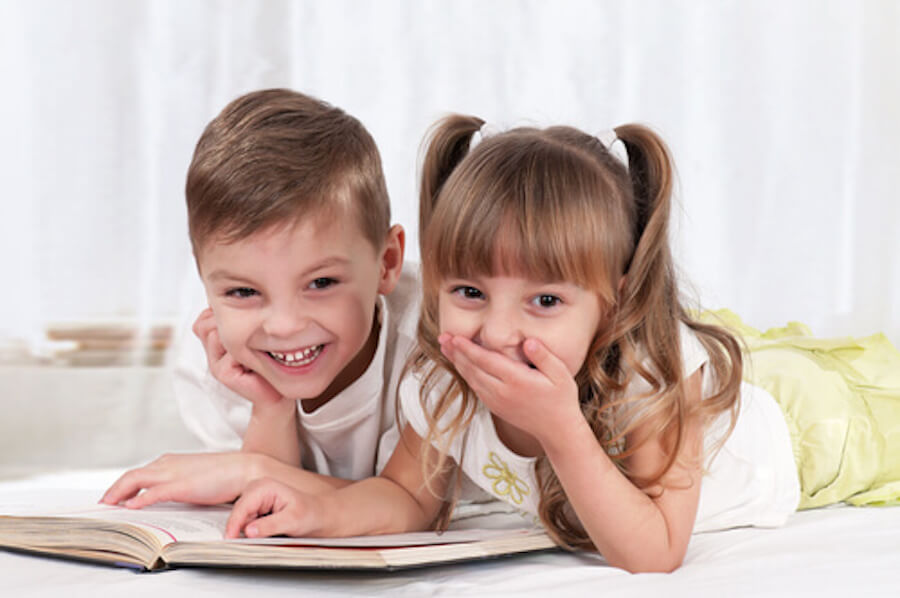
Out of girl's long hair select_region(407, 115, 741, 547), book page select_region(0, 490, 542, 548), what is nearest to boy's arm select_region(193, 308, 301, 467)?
book page select_region(0, 490, 542, 548)

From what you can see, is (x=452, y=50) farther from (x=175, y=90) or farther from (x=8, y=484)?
(x=8, y=484)

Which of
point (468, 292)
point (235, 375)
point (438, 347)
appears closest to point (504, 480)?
point (438, 347)

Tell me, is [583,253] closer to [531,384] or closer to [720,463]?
[531,384]

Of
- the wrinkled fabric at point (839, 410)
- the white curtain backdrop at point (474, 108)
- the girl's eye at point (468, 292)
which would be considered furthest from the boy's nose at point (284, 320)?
the white curtain backdrop at point (474, 108)

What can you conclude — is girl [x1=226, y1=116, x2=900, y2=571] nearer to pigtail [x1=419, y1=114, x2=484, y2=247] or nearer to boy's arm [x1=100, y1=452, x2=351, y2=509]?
pigtail [x1=419, y1=114, x2=484, y2=247]

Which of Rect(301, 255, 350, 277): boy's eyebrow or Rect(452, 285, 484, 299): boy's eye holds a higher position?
Rect(452, 285, 484, 299): boy's eye

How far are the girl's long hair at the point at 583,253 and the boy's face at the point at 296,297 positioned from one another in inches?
4.0

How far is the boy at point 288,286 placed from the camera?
1.06 m

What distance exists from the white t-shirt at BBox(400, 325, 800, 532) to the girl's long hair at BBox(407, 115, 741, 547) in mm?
26

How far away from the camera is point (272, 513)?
0.98m

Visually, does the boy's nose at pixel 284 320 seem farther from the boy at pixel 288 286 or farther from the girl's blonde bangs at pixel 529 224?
the girl's blonde bangs at pixel 529 224

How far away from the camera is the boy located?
106 centimetres

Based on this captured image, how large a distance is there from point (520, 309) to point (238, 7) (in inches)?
65.2

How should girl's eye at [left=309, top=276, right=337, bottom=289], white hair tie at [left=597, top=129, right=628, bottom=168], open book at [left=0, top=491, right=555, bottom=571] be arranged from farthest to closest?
girl's eye at [left=309, top=276, right=337, bottom=289], white hair tie at [left=597, top=129, right=628, bottom=168], open book at [left=0, top=491, right=555, bottom=571]
